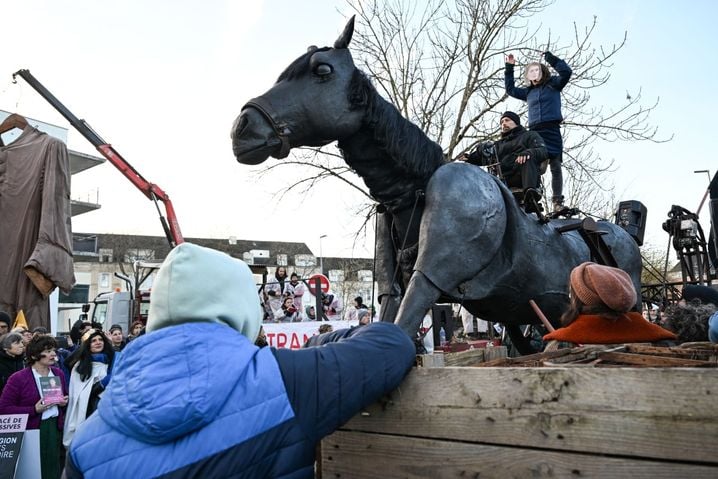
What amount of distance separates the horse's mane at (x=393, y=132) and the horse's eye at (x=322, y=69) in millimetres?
164

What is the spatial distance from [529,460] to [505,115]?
435 cm

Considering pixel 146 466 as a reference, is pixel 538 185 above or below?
above

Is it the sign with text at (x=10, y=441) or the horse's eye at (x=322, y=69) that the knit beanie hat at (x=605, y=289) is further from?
the sign with text at (x=10, y=441)

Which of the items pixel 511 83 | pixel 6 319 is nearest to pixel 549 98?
pixel 511 83

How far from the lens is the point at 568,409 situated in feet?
5.56

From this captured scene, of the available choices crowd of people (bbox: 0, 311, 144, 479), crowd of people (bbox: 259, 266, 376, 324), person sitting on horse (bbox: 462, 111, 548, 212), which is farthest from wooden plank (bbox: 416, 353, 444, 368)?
crowd of people (bbox: 259, 266, 376, 324)

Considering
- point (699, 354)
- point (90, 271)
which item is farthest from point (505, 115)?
point (90, 271)

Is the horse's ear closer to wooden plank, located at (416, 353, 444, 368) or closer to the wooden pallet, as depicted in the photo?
wooden plank, located at (416, 353, 444, 368)

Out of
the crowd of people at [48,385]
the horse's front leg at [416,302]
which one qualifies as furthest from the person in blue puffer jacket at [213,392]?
the crowd of people at [48,385]

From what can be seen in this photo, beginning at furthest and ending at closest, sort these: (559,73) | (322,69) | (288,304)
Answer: (288,304) < (559,73) < (322,69)

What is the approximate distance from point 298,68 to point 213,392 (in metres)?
2.50

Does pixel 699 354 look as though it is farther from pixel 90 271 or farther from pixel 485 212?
pixel 90 271

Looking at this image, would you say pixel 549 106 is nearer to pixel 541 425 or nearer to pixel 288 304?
pixel 541 425

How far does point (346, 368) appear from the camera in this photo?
5.94 ft
